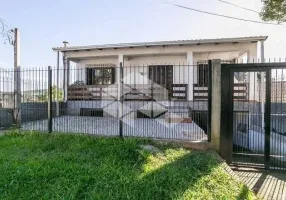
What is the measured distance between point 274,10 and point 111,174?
8.51m

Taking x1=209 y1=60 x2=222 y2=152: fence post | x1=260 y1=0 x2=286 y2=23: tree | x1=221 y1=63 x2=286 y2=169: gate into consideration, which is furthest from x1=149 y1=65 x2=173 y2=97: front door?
x1=221 y1=63 x2=286 y2=169: gate

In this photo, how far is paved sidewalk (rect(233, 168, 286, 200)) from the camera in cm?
424

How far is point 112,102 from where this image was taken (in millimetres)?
11859

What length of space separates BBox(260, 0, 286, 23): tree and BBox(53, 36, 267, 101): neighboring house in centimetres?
124

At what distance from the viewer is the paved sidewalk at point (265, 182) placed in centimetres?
424

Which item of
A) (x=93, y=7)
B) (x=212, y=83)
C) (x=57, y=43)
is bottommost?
(x=212, y=83)

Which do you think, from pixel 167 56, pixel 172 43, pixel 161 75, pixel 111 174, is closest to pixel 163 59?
pixel 167 56

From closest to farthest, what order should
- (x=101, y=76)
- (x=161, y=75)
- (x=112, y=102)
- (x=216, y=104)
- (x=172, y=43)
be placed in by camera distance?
1. (x=216, y=104)
2. (x=172, y=43)
3. (x=112, y=102)
4. (x=161, y=75)
5. (x=101, y=76)

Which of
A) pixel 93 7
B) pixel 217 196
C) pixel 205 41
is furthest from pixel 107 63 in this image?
pixel 217 196

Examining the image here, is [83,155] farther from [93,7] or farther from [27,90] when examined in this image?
[93,7]

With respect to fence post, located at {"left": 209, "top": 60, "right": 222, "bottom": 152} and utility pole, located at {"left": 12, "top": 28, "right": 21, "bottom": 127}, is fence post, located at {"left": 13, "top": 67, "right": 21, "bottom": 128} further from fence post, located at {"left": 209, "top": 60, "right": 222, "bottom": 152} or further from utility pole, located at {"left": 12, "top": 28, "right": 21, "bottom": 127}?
fence post, located at {"left": 209, "top": 60, "right": 222, "bottom": 152}

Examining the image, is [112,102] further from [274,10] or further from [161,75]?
[274,10]

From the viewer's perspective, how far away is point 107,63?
45.2 feet

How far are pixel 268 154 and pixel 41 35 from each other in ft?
47.1
